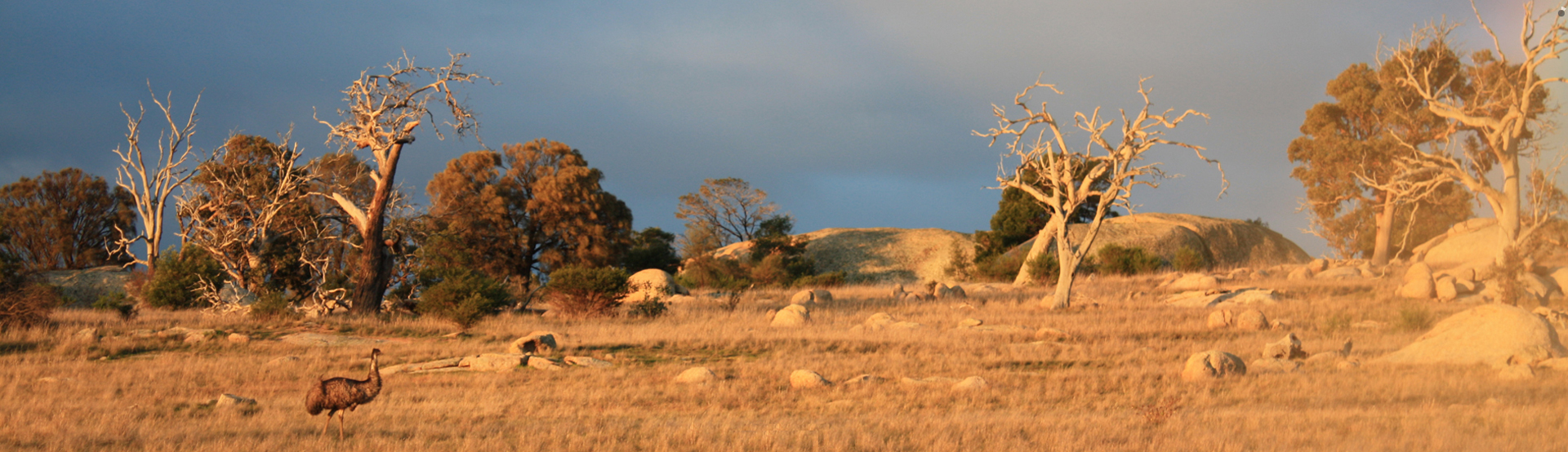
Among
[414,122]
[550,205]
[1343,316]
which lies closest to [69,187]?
[550,205]

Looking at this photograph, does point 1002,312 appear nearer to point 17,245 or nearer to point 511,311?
→ point 511,311

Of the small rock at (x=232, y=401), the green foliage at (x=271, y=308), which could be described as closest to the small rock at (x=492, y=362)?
the small rock at (x=232, y=401)

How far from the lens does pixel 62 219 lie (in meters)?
36.1

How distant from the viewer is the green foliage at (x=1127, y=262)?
3459 centimetres

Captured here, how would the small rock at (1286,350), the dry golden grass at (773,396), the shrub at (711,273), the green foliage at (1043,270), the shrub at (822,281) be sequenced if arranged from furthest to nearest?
1. the shrub at (711,273)
2. the shrub at (822,281)
3. the green foliage at (1043,270)
4. the small rock at (1286,350)
5. the dry golden grass at (773,396)

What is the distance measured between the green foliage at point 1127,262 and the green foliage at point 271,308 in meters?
28.4

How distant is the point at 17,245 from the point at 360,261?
26449mm

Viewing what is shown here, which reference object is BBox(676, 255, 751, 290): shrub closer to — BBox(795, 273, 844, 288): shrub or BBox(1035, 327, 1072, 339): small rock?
BBox(795, 273, 844, 288): shrub

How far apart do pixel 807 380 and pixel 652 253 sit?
33.2 metres

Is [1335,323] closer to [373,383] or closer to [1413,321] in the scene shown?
[1413,321]

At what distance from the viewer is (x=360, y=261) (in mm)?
19266

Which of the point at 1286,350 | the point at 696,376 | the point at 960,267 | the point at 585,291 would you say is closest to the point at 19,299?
the point at 585,291

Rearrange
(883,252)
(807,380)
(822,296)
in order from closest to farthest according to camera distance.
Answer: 1. (807,380)
2. (822,296)
3. (883,252)

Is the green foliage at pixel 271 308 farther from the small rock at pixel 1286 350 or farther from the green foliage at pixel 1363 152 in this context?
the green foliage at pixel 1363 152
